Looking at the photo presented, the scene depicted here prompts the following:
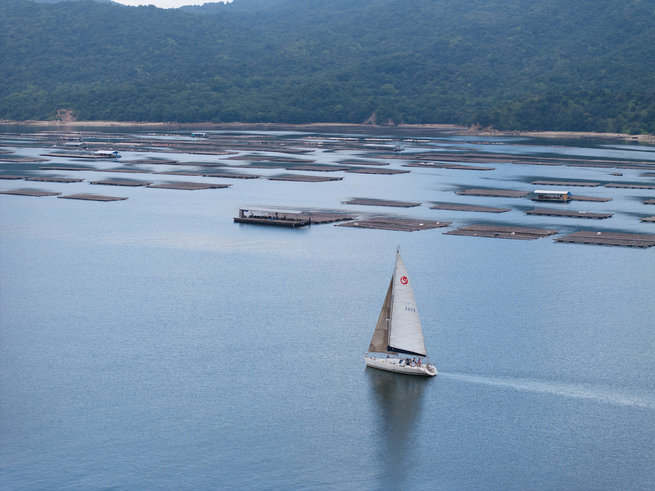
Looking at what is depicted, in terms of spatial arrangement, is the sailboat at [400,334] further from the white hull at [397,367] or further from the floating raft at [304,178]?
the floating raft at [304,178]

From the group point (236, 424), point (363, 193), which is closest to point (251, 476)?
point (236, 424)

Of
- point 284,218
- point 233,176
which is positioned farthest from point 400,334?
point 233,176

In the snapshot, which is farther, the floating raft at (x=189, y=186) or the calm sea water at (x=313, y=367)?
the floating raft at (x=189, y=186)

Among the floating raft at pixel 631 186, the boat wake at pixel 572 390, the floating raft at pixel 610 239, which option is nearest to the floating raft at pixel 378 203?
the floating raft at pixel 610 239

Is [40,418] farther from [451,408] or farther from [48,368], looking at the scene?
[451,408]

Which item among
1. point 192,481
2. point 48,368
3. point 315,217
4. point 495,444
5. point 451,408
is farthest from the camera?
point 315,217

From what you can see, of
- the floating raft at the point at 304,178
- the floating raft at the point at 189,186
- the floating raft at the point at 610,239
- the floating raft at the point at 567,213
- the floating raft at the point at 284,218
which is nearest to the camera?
the floating raft at the point at 610,239
